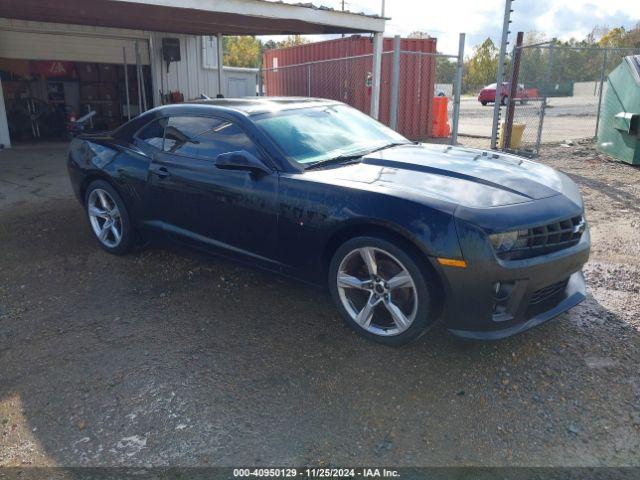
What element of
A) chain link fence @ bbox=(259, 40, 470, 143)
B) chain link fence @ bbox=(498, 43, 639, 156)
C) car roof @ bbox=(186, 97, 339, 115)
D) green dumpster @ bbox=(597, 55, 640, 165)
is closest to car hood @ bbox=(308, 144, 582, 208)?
car roof @ bbox=(186, 97, 339, 115)

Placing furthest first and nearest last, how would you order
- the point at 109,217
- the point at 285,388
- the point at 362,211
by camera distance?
1. the point at 109,217
2. the point at 362,211
3. the point at 285,388

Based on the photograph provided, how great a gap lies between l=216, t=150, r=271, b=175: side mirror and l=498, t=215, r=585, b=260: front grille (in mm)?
1735

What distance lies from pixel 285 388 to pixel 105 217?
10.2 feet

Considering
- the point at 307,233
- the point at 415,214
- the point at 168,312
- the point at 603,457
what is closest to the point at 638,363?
the point at 603,457

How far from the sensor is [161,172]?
4.46m

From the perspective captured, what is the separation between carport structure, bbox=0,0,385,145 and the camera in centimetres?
834

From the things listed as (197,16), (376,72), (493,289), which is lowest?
(493,289)

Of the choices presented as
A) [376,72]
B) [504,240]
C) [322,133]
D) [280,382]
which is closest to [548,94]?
[376,72]

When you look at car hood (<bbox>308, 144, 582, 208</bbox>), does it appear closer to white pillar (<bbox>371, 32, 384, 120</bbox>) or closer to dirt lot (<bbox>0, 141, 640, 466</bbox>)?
dirt lot (<bbox>0, 141, 640, 466</bbox>)

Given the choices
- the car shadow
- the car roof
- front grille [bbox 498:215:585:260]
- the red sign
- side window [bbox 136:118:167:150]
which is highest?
the red sign

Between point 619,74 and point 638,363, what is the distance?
28.5ft

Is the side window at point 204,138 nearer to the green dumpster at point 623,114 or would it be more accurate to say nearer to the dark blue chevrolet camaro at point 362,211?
the dark blue chevrolet camaro at point 362,211

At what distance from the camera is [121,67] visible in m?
15.0

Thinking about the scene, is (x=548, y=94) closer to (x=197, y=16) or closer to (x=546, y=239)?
(x=197, y=16)
